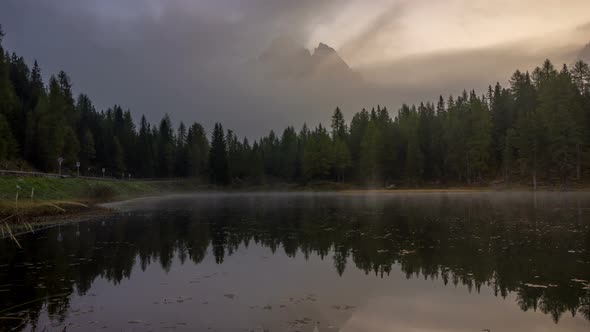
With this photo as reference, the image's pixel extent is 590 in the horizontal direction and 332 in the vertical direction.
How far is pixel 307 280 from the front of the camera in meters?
14.9

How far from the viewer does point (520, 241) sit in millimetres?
21047

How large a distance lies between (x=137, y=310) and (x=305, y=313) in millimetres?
4732

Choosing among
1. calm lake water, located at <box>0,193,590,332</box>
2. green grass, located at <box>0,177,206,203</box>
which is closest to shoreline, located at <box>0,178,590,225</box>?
green grass, located at <box>0,177,206,203</box>

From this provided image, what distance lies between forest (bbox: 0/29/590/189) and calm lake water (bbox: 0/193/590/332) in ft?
194

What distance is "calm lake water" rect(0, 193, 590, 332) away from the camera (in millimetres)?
10531

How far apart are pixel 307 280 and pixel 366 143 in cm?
10344

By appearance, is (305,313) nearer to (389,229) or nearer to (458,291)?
(458,291)

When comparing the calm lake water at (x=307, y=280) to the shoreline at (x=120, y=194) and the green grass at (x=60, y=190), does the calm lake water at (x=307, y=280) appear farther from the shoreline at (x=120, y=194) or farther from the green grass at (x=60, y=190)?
the green grass at (x=60, y=190)

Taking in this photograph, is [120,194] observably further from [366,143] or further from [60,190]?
[366,143]

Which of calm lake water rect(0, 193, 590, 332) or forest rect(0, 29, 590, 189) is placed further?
forest rect(0, 29, 590, 189)

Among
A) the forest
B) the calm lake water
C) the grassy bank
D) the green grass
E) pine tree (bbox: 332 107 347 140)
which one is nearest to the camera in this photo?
the calm lake water

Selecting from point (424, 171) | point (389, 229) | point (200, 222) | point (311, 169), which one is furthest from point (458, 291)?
point (311, 169)

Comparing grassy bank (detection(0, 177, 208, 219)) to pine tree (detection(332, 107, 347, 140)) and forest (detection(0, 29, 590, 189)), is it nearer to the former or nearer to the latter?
forest (detection(0, 29, 590, 189))

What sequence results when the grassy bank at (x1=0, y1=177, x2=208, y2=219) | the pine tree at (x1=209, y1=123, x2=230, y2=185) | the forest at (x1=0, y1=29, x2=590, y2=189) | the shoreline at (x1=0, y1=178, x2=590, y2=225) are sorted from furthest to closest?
1. the pine tree at (x1=209, y1=123, x2=230, y2=185)
2. the forest at (x1=0, y1=29, x2=590, y2=189)
3. the grassy bank at (x1=0, y1=177, x2=208, y2=219)
4. the shoreline at (x1=0, y1=178, x2=590, y2=225)
